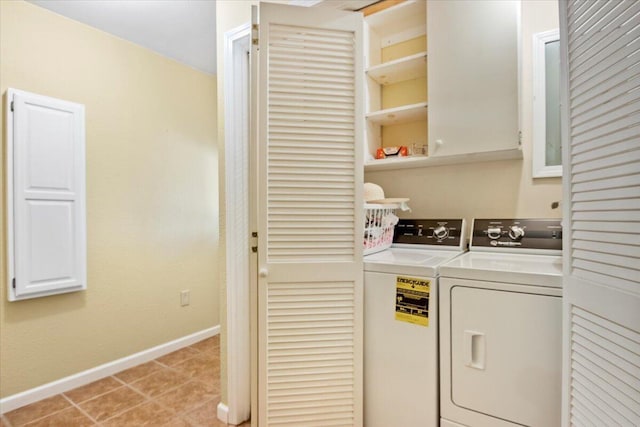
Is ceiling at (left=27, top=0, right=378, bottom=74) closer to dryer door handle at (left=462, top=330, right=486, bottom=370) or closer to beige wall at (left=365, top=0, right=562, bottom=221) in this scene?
beige wall at (left=365, top=0, right=562, bottom=221)

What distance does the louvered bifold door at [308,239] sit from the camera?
1359 millimetres

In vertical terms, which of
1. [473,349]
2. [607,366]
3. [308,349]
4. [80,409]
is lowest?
[80,409]

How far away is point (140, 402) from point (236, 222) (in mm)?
1299

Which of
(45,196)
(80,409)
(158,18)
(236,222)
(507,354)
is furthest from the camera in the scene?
(158,18)

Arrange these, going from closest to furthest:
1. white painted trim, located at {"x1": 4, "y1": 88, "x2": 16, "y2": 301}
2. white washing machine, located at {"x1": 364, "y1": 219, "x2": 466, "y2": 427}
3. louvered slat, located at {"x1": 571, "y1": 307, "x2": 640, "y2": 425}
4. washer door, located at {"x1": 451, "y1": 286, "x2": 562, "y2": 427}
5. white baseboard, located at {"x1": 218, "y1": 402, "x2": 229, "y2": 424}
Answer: louvered slat, located at {"x1": 571, "y1": 307, "x2": 640, "y2": 425} → washer door, located at {"x1": 451, "y1": 286, "x2": 562, "y2": 427} → white washing machine, located at {"x1": 364, "y1": 219, "x2": 466, "y2": 427} → white baseboard, located at {"x1": 218, "y1": 402, "x2": 229, "y2": 424} → white painted trim, located at {"x1": 4, "y1": 88, "x2": 16, "y2": 301}

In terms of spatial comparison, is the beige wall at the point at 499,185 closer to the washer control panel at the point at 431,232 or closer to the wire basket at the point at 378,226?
the washer control panel at the point at 431,232

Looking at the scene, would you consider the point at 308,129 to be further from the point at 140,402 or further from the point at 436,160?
the point at 140,402

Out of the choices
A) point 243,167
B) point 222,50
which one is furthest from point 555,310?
point 222,50

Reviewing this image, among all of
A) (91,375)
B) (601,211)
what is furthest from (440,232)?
(91,375)

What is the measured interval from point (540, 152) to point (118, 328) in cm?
298

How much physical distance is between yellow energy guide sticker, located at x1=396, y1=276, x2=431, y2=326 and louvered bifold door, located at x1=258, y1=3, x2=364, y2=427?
18 cm

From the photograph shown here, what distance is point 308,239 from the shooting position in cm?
138

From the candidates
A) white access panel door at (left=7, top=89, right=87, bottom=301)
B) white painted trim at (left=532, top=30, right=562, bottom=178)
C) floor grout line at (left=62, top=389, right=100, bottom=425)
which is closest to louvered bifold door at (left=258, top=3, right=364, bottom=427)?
white painted trim at (left=532, top=30, right=562, bottom=178)

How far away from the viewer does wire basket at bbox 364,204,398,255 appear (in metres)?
1.51
